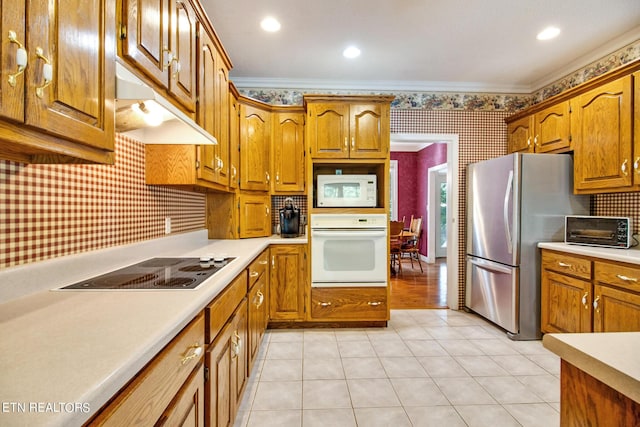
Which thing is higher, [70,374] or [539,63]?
[539,63]

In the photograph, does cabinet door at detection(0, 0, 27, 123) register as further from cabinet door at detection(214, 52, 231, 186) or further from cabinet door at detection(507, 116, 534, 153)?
cabinet door at detection(507, 116, 534, 153)

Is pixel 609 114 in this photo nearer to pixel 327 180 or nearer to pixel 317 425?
pixel 327 180

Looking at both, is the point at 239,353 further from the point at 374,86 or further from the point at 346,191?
the point at 374,86

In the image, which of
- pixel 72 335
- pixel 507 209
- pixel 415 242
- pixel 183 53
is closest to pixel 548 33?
pixel 507 209

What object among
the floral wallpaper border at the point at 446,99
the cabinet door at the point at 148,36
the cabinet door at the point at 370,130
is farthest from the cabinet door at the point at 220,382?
the floral wallpaper border at the point at 446,99

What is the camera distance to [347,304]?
2934 mm

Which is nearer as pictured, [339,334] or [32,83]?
[32,83]

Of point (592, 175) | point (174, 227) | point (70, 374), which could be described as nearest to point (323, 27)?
point (174, 227)

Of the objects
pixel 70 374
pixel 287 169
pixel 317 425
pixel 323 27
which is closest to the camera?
pixel 70 374

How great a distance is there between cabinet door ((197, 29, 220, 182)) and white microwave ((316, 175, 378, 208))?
3.75ft

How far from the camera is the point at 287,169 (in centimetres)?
315

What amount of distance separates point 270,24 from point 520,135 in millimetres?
2722

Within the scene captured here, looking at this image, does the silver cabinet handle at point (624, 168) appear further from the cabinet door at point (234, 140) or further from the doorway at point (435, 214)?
the doorway at point (435, 214)

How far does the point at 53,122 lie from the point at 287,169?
2456 mm
